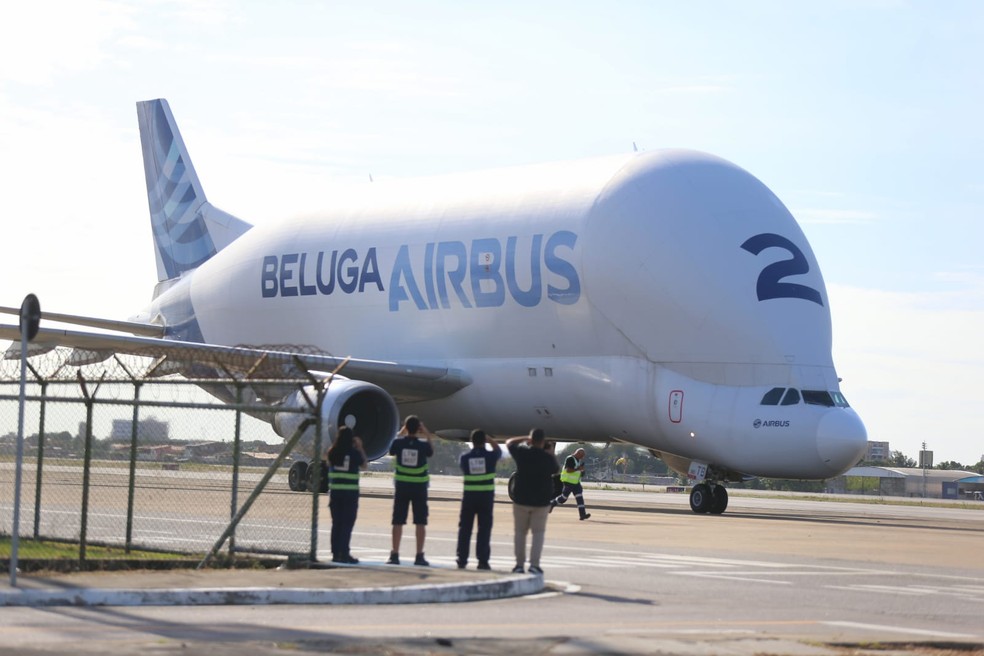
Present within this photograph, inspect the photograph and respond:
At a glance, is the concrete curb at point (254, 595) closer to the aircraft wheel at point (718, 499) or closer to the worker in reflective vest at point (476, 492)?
the worker in reflective vest at point (476, 492)

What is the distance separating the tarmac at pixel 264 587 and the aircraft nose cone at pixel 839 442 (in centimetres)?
1654

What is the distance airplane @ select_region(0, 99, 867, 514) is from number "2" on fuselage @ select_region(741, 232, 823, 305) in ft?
0.13

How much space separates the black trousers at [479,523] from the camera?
52.3 ft

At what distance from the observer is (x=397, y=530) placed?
16.3 m

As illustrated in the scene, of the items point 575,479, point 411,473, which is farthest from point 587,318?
point 411,473

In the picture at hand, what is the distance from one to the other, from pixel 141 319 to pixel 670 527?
2679cm

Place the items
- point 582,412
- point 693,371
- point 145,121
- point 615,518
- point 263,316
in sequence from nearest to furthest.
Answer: point 615,518
point 693,371
point 582,412
point 263,316
point 145,121

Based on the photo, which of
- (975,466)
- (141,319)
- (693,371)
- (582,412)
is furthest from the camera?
(975,466)

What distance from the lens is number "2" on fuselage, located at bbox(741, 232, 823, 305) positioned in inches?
1271

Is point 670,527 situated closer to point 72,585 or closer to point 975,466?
point 72,585

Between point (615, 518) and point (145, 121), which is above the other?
point (145, 121)

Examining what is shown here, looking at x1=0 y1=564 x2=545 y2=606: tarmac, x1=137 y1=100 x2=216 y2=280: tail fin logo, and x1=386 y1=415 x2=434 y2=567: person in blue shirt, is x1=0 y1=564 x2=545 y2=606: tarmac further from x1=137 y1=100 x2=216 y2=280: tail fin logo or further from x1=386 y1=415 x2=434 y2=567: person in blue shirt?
x1=137 y1=100 x2=216 y2=280: tail fin logo

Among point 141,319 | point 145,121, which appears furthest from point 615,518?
point 145,121

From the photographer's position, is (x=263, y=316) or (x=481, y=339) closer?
(x=481, y=339)
